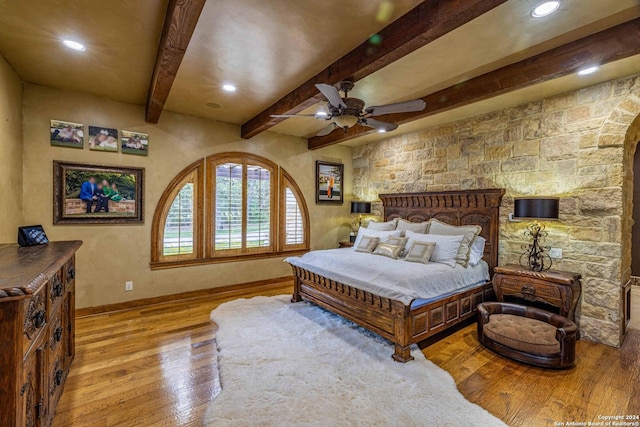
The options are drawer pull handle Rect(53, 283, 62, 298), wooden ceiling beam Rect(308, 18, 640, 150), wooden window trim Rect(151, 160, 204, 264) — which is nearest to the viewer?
drawer pull handle Rect(53, 283, 62, 298)

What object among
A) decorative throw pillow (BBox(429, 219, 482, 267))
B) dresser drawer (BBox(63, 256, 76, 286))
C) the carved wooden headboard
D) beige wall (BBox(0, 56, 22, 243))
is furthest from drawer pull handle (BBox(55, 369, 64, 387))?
the carved wooden headboard

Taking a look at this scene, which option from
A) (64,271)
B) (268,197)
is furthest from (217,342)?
(268,197)

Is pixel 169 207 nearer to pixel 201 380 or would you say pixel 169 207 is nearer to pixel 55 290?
pixel 55 290

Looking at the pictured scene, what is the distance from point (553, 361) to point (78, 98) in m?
6.01

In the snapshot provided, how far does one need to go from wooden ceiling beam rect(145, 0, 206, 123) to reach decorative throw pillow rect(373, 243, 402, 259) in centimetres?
324

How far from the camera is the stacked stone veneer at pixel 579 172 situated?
3012 millimetres

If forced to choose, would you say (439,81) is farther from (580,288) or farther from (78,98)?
(78,98)

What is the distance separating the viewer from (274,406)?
206 cm

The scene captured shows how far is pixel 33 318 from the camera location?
1397mm

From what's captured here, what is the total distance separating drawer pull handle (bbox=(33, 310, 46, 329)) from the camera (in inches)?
56.2

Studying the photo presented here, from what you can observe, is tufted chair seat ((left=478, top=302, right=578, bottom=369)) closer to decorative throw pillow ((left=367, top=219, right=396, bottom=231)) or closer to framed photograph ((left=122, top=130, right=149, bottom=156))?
decorative throw pillow ((left=367, top=219, right=396, bottom=231))

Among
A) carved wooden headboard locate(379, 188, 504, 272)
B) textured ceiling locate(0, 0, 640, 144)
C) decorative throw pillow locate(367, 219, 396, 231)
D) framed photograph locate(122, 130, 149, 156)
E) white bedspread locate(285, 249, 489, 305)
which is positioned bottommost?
white bedspread locate(285, 249, 489, 305)

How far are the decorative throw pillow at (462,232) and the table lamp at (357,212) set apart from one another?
5.57ft

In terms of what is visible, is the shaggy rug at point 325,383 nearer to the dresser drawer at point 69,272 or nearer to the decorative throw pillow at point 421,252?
the decorative throw pillow at point 421,252
